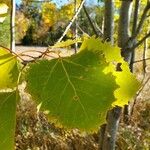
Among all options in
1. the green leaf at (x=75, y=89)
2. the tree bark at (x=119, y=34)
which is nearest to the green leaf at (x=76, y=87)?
the green leaf at (x=75, y=89)

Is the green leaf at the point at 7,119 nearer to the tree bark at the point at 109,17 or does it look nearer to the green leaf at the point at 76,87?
the green leaf at the point at 76,87

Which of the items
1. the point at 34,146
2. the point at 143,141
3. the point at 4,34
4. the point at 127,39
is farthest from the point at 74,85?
the point at 4,34

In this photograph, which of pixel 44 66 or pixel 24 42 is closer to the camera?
pixel 44 66

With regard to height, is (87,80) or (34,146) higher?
(87,80)

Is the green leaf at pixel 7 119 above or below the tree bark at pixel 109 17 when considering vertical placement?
below

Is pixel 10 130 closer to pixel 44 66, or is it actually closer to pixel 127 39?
pixel 44 66

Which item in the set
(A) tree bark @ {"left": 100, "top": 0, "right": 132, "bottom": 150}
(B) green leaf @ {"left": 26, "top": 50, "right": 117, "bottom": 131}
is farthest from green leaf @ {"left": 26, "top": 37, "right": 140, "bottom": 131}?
(A) tree bark @ {"left": 100, "top": 0, "right": 132, "bottom": 150}

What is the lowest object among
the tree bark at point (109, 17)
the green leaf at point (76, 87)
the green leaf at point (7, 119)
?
the green leaf at point (7, 119)
